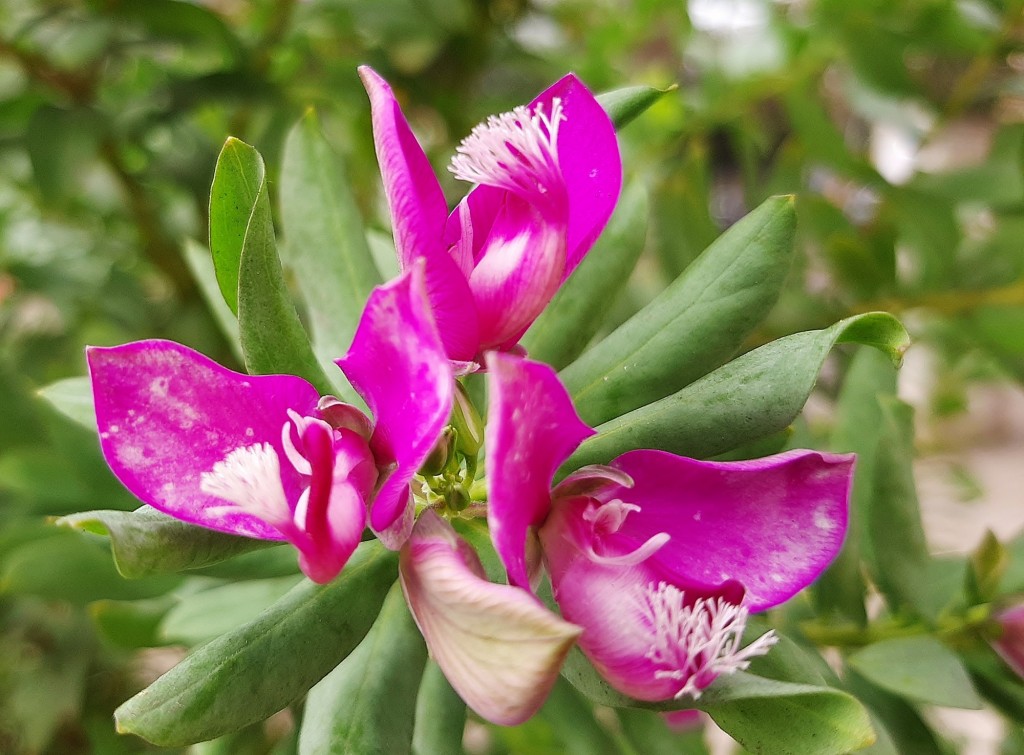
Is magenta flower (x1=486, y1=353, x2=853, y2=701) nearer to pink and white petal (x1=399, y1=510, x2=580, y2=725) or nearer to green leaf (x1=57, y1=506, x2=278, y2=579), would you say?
pink and white petal (x1=399, y1=510, x2=580, y2=725)

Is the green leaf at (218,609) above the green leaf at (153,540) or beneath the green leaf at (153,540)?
beneath

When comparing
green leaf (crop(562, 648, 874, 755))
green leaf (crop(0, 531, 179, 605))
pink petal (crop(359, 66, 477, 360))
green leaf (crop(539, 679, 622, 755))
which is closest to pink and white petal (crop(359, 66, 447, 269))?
pink petal (crop(359, 66, 477, 360))

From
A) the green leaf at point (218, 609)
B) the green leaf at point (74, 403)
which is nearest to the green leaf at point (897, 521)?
the green leaf at point (218, 609)

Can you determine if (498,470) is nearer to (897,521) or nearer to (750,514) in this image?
(750,514)

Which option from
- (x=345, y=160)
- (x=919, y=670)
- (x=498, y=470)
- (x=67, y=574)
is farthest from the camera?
(x=345, y=160)

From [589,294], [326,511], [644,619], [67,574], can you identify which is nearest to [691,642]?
[644,619]

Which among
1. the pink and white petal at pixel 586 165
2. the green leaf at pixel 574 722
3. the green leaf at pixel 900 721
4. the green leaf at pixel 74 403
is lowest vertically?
the green leaf at pixel 900 721

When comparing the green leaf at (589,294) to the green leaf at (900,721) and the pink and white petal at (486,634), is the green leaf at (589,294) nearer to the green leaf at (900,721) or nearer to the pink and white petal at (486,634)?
the pink and white petal at (486,634)
